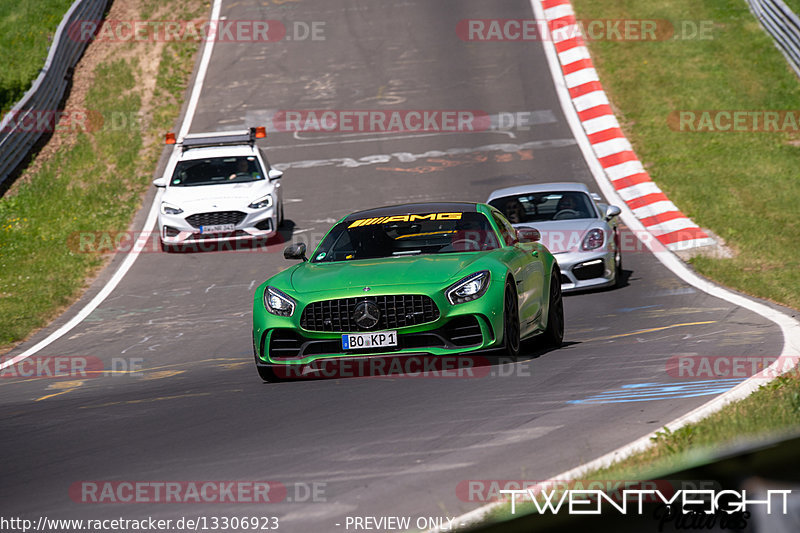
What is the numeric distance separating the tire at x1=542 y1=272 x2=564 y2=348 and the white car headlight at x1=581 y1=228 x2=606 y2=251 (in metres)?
4.37

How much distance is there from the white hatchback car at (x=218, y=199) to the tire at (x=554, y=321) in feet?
31.6

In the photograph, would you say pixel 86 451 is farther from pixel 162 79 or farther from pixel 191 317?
pixel 162 79

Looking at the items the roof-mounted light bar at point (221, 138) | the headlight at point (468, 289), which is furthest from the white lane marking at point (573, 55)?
the headlight at point (468, 289)

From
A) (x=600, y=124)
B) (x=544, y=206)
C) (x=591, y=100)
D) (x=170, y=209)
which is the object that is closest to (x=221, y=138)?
(x=170, y=209)

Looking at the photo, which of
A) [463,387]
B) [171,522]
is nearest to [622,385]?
[463,387]

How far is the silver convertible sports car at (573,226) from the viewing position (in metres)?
15.2

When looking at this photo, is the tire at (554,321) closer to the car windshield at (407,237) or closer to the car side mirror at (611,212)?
the car windshield at (407,237)

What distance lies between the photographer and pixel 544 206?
16828 millimetres

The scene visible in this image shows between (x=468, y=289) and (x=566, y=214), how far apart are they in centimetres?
773

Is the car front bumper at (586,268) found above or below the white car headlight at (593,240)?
below

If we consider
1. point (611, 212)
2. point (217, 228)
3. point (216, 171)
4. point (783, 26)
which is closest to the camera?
→ point (611, 212)

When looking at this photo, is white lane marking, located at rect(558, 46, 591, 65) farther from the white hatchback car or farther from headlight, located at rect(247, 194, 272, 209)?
headlight, located at rect(247, 194, 272, 209)

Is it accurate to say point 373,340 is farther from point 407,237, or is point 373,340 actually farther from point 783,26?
point 783,26

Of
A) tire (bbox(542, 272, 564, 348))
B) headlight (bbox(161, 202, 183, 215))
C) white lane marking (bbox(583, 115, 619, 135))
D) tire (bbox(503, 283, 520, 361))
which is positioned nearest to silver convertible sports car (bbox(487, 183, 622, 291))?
tire (bbox(542, 272, 564, 348))
